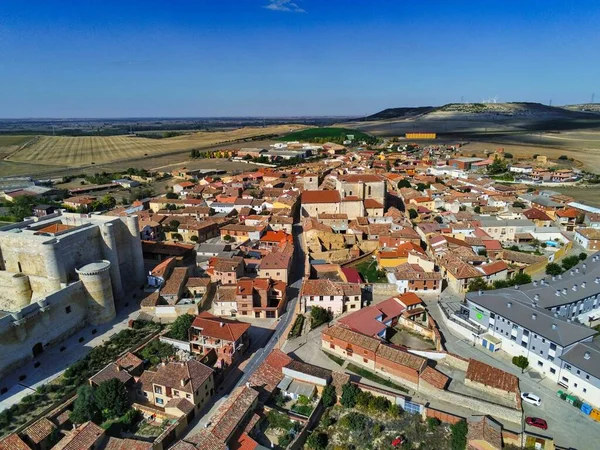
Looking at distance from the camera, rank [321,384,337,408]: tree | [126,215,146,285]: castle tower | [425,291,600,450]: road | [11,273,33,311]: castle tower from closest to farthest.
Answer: [425,291,600,450]: road, [321,384,337,408]: tree, [11,273,33,311]: castle tower, [126,215,146,285]: castle tower

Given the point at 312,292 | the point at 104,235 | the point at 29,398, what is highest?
the point at 104,235

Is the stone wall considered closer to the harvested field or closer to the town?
the town

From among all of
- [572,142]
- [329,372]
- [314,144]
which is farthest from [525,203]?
[572,142]

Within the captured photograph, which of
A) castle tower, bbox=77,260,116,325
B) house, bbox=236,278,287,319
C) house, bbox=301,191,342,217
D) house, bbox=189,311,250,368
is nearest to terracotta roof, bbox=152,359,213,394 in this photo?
house, bbox=189,311,250,368

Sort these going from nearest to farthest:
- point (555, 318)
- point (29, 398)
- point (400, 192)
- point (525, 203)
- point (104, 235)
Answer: point (29, 398), point (555, 318), point (104, 235), point (525, 203), point (400, 192)

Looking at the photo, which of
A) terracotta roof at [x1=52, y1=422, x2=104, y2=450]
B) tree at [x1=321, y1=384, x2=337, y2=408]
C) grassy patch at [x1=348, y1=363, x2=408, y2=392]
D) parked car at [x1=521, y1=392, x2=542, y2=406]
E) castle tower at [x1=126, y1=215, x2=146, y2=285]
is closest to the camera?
terracotta roof at [x1=52, y1=422, x2=104, y2=450]

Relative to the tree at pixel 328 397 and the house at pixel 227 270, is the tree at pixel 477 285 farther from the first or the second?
the house at pixel 227 270

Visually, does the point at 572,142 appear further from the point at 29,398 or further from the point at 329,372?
the point at 29,398

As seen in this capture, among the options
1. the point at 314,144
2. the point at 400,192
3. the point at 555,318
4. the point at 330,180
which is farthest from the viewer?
the point at 314,144
